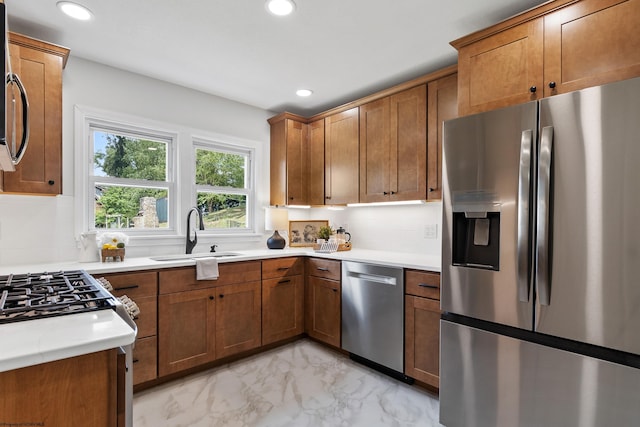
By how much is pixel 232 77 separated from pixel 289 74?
50 centimetres

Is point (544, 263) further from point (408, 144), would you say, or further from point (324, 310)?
point (324, 310)

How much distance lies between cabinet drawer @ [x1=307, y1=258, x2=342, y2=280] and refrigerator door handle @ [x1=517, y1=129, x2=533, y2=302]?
59.3 inches

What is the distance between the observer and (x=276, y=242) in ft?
11.4

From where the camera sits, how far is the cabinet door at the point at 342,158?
320 cm

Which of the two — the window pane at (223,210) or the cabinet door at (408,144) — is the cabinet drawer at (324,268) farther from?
the window pane at (223,210)

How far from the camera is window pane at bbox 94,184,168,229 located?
2713 millimetres

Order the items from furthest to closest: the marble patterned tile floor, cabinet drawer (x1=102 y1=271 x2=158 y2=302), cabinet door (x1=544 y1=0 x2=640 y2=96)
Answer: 1. cabinet drawer (x1=102 y1=271 x2=158 y2=302)
2. the marble patterned tile floor
3. cabinet door (x1=544 y1=0 x2=640 y2=96)

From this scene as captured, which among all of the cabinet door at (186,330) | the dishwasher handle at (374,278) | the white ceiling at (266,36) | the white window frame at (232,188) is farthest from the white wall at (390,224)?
the cabinet door at (186,330)

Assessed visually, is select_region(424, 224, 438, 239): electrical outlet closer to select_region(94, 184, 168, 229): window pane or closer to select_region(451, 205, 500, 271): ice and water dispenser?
select_region(451, 205, 500, 271): ice and water dispenser

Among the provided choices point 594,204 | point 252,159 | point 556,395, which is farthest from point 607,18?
point 252,159

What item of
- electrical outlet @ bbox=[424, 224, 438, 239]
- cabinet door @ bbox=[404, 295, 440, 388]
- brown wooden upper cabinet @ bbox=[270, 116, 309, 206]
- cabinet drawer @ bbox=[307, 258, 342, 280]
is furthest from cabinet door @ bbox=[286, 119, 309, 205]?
cabinet door @ bbox=[404, 295, 440, 388]

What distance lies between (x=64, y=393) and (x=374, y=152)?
2676mm

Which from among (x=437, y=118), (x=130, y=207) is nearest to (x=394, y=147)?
(x=437, y=118)

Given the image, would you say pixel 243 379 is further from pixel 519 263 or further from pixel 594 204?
pixel 594 204
